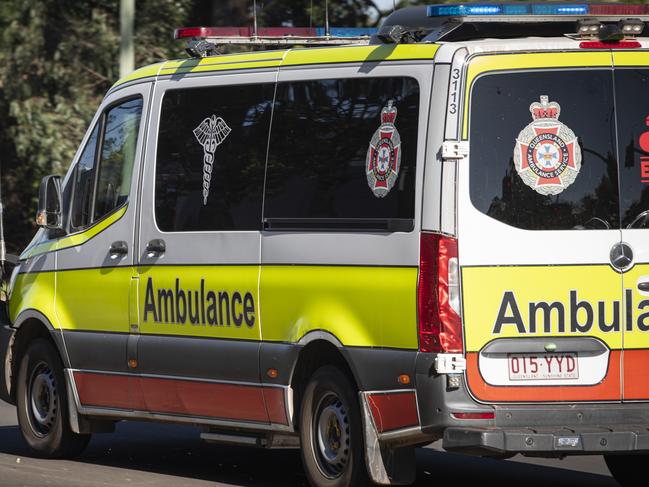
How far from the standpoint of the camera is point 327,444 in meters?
8.29

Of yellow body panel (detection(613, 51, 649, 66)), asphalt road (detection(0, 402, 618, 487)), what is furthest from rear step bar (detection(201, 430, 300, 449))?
yellow body panel (detection(613, 51, 649, 66))

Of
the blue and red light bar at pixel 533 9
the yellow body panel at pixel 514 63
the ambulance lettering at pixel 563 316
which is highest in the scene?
the blue and red light bar at pixel 533 9

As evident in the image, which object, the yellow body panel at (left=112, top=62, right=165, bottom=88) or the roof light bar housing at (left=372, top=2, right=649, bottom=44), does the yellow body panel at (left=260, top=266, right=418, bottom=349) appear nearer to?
the roof light bar housing at (left=372, top=2, right=649, bottom=44)

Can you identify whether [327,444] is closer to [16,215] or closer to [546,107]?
[546,107]

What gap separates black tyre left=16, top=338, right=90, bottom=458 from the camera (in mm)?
10148

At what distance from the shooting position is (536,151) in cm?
750

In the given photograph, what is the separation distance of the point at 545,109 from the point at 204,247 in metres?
2.33

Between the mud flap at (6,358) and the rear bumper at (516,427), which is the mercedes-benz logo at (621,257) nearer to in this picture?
the rear bumper at (516,427)

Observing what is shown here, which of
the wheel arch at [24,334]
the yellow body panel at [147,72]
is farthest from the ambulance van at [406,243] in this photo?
the wheel arch at [24,334]

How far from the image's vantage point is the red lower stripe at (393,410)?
7.53 metres

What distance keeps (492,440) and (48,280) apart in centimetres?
391

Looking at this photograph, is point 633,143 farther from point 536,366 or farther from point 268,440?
point 268,440

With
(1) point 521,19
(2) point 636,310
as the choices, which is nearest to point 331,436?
(2) point 636,310

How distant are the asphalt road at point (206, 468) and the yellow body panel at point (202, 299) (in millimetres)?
916
